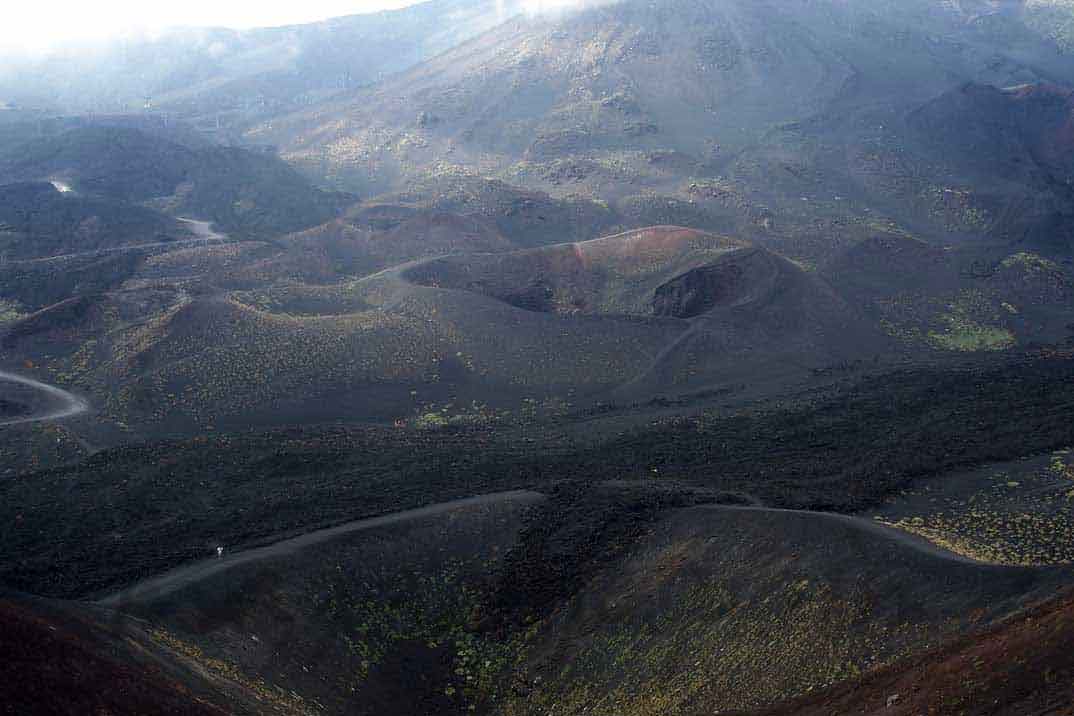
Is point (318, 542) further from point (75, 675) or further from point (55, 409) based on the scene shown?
point (55, 409)

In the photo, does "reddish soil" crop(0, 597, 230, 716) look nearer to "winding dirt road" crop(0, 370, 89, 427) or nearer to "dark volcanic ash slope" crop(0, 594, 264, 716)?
"dark volcanic ash slope" crop(0, 594, 264, 716)

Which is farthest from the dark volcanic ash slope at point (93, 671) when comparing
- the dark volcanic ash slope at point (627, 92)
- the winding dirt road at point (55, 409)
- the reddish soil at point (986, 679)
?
the dark volcanic ash slope at point (627, 92)

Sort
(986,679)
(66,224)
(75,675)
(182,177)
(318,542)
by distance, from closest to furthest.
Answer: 1. (986,679)
2. (75,675)
3. (318,542)
4. (66,224)
5. (182,177)

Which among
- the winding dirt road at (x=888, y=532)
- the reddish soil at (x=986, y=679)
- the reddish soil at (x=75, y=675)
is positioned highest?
the reddish soil at (x=75, y=675)

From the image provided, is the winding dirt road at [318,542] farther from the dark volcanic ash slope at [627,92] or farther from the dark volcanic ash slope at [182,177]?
the dark volcanic ash slope at [627,92]

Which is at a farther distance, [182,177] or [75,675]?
[182,177]

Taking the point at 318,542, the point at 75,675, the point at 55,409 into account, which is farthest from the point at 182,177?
the point at 75,675
